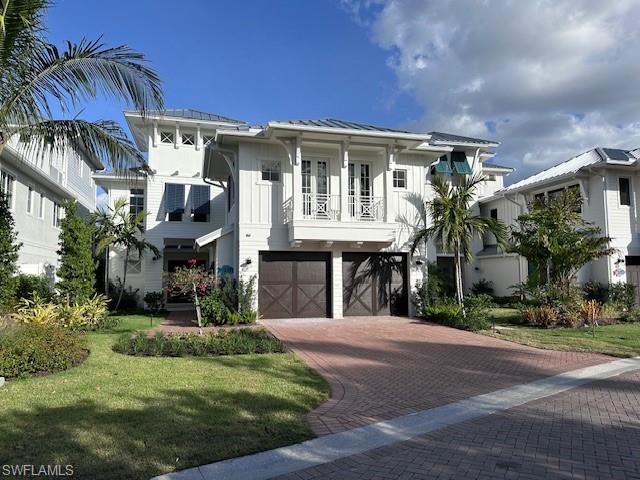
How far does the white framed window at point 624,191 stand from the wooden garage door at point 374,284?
9848 millimetres

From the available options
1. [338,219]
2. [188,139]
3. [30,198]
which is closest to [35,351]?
[338,219]

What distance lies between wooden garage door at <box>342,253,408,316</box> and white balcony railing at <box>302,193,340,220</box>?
167 centimetres

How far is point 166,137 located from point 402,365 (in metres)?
17.9

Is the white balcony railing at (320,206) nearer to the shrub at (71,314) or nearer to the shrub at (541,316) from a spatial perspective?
the shrub at (71,314)

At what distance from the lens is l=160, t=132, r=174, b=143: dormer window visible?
22.2 metres

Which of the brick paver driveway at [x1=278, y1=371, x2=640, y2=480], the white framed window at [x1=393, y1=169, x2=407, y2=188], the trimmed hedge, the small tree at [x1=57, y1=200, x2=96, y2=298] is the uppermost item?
the white framed window at [x1=393, y1=169, x2=407, y2=188]

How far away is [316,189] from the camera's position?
15.9 metres

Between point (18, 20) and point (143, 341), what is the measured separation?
20.7 feet

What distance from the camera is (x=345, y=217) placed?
1536 cm

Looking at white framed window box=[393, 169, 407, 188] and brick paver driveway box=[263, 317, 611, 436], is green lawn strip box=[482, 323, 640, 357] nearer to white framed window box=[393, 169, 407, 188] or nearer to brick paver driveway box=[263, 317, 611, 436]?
brick paver driveway box=[263, 317, 611, 436]

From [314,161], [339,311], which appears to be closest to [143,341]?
[339,311]

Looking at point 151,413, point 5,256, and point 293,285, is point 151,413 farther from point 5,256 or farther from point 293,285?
point 293,285

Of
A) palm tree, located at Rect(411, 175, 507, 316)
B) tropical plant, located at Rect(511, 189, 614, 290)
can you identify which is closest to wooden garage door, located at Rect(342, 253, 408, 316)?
palm tree, located at Rect(411, 175, 507, 316)

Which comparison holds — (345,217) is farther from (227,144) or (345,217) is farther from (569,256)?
(569,256)
